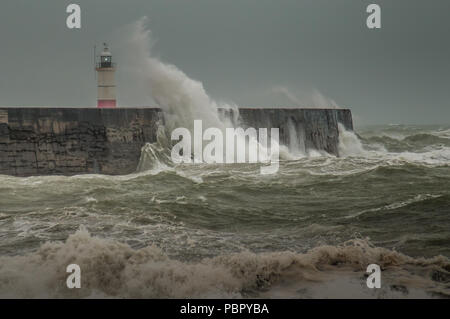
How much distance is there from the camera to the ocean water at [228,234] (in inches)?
170

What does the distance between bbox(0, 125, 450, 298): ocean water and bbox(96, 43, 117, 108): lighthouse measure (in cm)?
415

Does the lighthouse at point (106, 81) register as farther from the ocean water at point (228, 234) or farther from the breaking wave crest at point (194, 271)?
the breaking wave crest at point (194, 271)

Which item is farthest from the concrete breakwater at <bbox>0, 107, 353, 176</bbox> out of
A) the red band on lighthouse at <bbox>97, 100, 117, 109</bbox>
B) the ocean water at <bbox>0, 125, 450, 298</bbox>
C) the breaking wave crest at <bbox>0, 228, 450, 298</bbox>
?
the breaking wave crest at <bbox>0, 228, 450, 298</bbox>

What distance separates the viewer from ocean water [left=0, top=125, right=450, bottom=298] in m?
4.32

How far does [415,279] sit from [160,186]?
5991 mm

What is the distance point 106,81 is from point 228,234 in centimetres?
970

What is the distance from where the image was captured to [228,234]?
614 cm

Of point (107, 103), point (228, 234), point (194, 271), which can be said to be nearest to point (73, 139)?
point (107, 103)

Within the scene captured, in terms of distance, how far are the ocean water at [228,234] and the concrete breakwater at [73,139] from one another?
459mm

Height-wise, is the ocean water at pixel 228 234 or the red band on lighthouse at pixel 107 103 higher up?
the red band on lighthouse at pixel 107 103

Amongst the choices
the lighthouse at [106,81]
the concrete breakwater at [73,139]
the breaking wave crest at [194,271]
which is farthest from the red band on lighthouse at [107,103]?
the breaking wave crest at [194,271]

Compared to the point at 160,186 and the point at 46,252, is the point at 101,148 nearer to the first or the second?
the point at 160,186

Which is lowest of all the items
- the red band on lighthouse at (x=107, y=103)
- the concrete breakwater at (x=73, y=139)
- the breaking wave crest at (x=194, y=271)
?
the breaking wave crest at (x=194, y=271)
